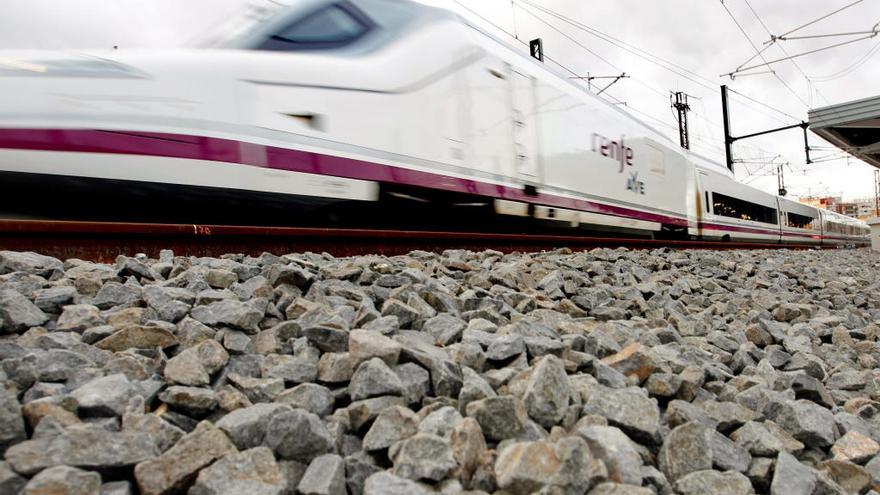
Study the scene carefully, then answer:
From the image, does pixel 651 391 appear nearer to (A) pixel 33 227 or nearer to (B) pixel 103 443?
(B) pixel 103 443

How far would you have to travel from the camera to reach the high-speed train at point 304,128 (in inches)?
143

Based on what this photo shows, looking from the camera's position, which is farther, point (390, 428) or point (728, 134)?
point (728, 134)

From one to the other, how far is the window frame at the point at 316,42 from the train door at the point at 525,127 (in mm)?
2203

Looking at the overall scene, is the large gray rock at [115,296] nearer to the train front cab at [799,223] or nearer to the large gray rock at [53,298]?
the large gray rock at [53,298]

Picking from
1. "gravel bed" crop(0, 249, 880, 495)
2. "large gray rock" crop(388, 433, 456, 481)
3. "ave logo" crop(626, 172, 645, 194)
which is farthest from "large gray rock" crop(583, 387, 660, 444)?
"ave logo" crop(626, 172, 645, 194)

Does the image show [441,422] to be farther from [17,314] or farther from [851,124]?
[851,124]

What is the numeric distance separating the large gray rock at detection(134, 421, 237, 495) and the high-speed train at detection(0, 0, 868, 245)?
3050 millimetres

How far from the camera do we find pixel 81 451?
47.4 inches

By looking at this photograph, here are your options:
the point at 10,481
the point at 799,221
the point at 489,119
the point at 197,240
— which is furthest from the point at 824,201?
the point at 10,481

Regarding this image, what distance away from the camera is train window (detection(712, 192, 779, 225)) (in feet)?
52.2

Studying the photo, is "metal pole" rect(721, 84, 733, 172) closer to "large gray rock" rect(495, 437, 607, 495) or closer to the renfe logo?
the renfe logo

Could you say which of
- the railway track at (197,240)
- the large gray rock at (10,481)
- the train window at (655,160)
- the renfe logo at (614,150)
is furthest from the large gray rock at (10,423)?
the train window at (655,160)

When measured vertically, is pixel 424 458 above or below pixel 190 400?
below

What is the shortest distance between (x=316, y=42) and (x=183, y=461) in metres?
4.29
